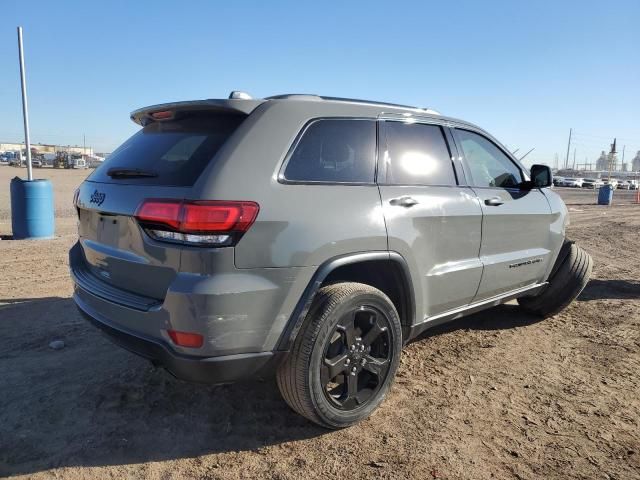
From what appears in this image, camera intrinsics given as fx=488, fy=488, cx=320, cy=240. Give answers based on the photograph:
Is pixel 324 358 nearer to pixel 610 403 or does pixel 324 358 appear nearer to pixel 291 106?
pixel 291 106

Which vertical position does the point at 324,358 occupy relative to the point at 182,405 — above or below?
above

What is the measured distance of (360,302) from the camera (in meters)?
2.79

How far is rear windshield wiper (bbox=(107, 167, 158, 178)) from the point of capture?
2660mm

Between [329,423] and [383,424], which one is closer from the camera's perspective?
[329,423]

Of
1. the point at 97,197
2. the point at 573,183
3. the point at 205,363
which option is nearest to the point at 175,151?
the point at 97,197

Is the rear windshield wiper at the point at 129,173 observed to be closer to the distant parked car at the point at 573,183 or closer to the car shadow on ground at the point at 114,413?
the car shadow on ground at the point at 114,413

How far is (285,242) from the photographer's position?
2459 mm

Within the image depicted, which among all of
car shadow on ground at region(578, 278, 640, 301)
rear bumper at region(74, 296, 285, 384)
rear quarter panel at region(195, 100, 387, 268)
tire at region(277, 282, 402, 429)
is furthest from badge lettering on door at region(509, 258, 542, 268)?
rear bumper at region(74, 296, 285, 384)

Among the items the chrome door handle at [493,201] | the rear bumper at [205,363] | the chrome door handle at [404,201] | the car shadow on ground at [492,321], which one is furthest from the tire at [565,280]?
the rear bumper at [205,363]

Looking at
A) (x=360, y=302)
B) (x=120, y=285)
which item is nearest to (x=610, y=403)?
(x=360, y=302)

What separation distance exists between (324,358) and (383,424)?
64cm

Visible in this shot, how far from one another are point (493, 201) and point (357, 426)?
6.56 ft

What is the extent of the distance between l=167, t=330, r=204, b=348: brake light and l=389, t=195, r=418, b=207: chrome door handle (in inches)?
54.9

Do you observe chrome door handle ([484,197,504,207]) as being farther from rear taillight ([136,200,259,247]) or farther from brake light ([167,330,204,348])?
brake light ([167,330,204,348])
